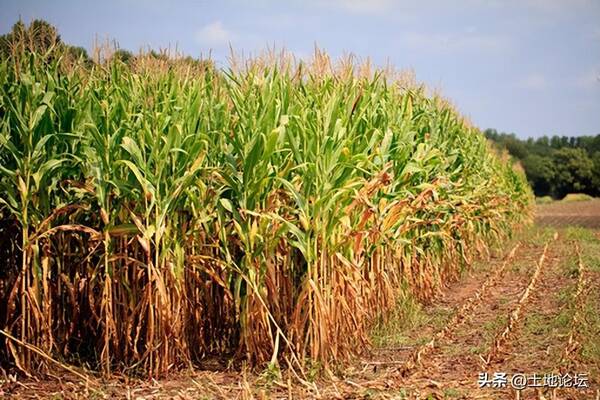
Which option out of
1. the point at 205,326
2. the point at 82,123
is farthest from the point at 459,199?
the point at 82,123

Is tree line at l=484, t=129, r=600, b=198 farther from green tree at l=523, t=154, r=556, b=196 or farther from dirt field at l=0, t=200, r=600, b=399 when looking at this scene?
dirt field at l=0, t=200, r=600, b=399

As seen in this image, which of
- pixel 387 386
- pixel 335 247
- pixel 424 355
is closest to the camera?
pixel 387 386

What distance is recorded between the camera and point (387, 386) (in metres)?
5.88

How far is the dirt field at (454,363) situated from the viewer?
5723 millimetres

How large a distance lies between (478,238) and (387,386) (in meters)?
9.15

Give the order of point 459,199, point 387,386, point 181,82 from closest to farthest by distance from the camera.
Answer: point 387,386
point 181,82
point 459,199

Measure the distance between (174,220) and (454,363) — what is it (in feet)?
9.74

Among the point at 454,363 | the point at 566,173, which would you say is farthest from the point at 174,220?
the point at 566,173

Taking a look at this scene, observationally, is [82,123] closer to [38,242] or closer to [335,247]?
[38,242]

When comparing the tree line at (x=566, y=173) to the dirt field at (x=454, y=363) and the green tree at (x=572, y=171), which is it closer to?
the green tree at (x=572, y=171)

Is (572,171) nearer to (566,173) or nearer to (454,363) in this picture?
(566,173)

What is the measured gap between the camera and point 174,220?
6445mm

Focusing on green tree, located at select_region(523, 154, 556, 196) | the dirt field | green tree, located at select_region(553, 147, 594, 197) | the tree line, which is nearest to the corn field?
the dirt field

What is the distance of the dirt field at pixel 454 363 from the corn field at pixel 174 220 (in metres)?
0.27
